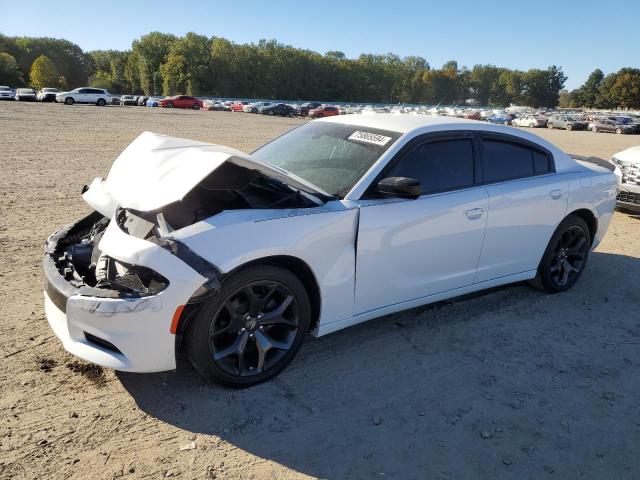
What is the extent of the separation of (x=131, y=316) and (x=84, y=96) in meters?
54.1

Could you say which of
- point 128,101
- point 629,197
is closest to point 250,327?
point 629,197

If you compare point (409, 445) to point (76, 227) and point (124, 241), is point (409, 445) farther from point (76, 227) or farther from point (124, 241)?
point (76, 227)

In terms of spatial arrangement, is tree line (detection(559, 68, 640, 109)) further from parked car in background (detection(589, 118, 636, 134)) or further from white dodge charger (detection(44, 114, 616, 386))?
white dodge charger (detection(44, 114, 616, 386))

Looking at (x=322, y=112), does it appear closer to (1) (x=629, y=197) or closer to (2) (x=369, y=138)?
(1) (x=629, y=197)

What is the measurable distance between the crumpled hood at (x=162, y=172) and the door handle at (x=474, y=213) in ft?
4.04

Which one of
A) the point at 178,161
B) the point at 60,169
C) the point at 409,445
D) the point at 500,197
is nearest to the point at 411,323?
the point at 500,197

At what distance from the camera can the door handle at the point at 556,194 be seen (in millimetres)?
4641

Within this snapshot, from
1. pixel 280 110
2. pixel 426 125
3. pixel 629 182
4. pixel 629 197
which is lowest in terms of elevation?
pixel 629 197

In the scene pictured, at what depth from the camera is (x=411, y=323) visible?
14.0 ft

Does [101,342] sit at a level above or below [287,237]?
below

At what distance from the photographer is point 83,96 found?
164 ft

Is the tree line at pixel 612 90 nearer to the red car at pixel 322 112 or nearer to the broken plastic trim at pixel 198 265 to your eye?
the red car at pixel 322 112

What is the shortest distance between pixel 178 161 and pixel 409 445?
7.21ft

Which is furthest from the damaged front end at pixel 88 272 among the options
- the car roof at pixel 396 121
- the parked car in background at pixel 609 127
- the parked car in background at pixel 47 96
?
the parked car in background at pixel 47 96
